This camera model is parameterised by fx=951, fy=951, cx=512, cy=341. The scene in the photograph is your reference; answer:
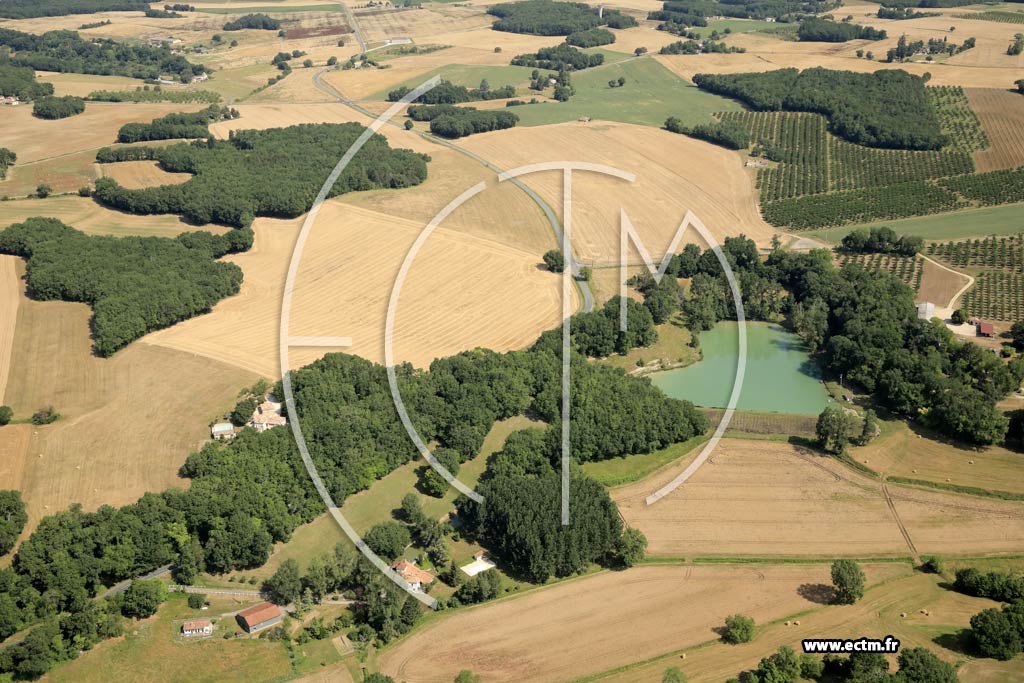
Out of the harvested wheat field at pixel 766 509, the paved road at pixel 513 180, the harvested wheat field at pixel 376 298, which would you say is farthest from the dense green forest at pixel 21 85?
the harvested wheat field at pixel 766 509

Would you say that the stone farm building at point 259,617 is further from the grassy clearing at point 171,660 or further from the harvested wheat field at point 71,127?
the harvested wheat field at point 71,127

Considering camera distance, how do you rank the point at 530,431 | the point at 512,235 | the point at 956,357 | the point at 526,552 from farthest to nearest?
the point at 512,235
the point at 956,357
the point at 530,431
the point at 526,552

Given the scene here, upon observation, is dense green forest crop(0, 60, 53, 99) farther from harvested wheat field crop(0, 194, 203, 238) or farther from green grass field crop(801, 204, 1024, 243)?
green grass field crop(801, 204, 1024, 243)

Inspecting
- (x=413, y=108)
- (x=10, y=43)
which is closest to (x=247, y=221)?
(x=413, y=108)

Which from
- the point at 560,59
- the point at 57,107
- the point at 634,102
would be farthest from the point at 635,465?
the point at 560,59

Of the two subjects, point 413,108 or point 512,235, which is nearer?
point 512,235

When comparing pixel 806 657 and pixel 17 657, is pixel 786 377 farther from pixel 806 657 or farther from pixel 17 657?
pixel 17 657
